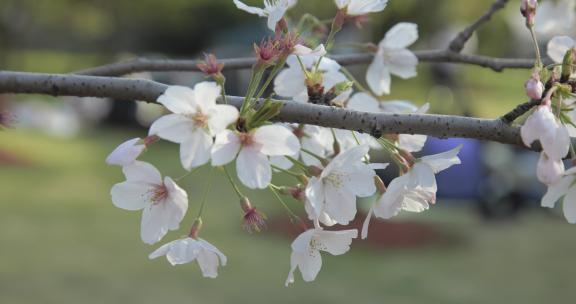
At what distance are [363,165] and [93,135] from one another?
15.8m

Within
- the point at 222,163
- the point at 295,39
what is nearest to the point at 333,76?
the point at 295,39

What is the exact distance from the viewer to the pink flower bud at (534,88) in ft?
3.71

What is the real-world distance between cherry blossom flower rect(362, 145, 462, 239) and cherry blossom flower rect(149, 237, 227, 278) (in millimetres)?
270

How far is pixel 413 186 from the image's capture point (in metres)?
1.27

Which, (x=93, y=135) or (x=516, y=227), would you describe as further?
(x=93, y=135)

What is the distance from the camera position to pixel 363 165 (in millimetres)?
1207

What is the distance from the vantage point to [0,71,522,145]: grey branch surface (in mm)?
1166

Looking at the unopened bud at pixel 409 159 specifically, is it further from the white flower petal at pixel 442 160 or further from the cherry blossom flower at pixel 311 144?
the cherry blossom flower at pixel 311 144

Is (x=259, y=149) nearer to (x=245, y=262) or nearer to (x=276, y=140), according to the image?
(x=276, y=140)

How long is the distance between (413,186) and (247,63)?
2.40 ft

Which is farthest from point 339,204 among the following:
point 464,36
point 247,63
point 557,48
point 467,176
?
point 467,176

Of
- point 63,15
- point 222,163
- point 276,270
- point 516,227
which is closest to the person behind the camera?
point 222,163

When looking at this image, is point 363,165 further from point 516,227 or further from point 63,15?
point 63,15

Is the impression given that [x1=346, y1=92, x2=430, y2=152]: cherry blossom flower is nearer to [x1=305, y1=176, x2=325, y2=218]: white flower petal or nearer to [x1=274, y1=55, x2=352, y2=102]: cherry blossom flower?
[x1=274, y1=55, x2=352, y2=102]: cherry blossom flower
